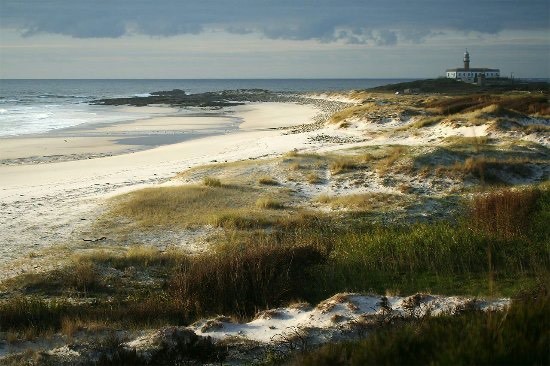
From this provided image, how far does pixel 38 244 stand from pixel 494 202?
10200mm

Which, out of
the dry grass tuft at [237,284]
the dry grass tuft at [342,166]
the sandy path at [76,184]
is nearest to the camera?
the dry grass tuft at [237,284]

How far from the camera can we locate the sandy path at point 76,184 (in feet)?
45.4

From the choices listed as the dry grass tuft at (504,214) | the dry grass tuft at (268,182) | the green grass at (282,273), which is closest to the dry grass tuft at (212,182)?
the dry grass tuft at (268,182)

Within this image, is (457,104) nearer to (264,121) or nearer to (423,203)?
(264,121)

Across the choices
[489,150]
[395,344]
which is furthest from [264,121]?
[395,344]

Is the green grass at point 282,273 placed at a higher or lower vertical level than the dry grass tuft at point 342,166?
lower

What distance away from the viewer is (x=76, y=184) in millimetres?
21281

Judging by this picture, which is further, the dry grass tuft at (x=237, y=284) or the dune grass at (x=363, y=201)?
the dune grass at (x=363, y=201)

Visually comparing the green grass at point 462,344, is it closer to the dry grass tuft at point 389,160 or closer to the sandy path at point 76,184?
the sandy path at point 76,184

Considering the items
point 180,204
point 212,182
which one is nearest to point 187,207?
point 180,204

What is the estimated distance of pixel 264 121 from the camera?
2087 inches

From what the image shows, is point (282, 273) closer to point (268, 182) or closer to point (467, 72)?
point (268, 182)

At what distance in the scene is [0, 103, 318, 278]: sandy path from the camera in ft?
45.4

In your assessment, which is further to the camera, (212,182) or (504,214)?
(212,182)
